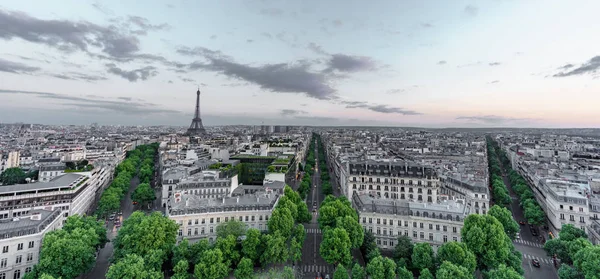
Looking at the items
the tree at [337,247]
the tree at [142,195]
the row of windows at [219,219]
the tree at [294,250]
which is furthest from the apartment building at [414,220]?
the tree at [142,195]

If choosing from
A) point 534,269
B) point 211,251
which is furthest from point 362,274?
point 534,269

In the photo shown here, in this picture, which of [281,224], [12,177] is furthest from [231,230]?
[12,177]

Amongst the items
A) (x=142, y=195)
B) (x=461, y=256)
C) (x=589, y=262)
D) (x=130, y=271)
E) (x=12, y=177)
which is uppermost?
(x=12, y=177)

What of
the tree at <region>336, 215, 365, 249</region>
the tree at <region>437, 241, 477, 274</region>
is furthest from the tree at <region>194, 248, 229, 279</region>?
the tree at <region>437, 241, 477, 274</region>

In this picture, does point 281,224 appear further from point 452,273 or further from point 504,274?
point 504,274

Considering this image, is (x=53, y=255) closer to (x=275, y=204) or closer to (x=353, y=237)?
(x=275, y=204)

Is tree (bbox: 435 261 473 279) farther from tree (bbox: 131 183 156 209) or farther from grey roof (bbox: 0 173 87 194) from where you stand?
grey roof (bbox: 0 173 87 194)

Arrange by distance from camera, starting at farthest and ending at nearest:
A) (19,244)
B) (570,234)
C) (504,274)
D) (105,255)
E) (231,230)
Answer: (105,255), (570,234), (231,230), (19,244), (504,274)

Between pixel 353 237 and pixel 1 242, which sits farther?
pixel 353 237
